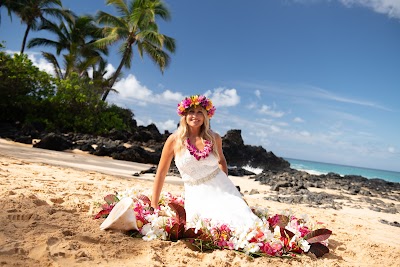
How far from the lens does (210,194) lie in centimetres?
396

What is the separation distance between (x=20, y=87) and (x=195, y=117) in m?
19.7

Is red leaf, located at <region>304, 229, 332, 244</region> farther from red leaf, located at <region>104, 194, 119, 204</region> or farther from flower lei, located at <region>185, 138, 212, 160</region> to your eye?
red leaf, located at <region>104, 194, 119, 204</region>

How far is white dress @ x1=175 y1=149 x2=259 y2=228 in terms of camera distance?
3.72 metres

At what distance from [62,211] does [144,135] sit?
17.8m

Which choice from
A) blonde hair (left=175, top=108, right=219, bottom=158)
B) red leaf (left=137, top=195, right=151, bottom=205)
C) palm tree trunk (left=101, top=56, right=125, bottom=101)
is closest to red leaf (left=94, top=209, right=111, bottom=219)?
red leaf (left=137, top=195, right=151, bottom=205)

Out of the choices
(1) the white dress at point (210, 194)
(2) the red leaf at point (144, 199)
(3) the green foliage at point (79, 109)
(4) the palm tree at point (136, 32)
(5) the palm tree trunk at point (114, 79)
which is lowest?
(2) the red leaf at point (144, 199)

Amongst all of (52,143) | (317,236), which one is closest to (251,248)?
(317,236)

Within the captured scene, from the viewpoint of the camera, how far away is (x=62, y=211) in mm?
4062

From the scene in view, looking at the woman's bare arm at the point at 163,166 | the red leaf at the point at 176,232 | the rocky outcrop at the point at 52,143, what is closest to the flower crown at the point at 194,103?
the woman's bare arm at the point at 163,166

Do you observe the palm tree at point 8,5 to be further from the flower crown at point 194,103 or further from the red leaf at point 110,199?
the flower crown at point 194,103

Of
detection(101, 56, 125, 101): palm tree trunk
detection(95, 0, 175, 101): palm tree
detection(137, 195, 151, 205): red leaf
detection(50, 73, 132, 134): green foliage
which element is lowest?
detection(137, 195, 151, 205): red leaf

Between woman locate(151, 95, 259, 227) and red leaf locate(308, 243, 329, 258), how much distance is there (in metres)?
0.80

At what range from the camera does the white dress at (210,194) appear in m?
3.72

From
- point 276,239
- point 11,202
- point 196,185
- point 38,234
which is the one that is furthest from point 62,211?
point 276,239
